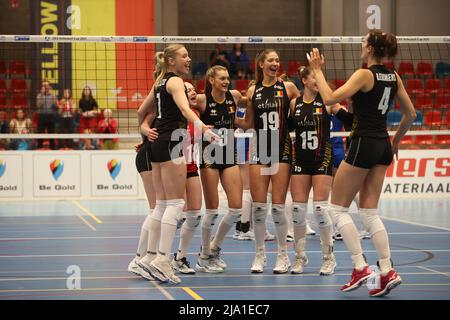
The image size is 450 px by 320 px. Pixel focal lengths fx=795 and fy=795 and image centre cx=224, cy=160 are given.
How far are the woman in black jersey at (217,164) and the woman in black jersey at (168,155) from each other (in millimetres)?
672

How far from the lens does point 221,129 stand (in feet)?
26.7

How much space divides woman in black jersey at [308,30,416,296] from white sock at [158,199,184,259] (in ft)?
4.82

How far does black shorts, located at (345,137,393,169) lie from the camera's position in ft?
21.7

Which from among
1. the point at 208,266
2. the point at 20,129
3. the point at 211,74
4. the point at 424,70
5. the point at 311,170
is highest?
the point at 424,70

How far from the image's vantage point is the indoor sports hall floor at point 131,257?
688cm

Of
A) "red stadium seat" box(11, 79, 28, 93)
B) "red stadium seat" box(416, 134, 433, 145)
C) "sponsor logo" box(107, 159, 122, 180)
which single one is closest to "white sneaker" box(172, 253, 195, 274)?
"sponsor logo" box(107, 159, 122, 180)

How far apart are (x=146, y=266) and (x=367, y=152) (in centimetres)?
236

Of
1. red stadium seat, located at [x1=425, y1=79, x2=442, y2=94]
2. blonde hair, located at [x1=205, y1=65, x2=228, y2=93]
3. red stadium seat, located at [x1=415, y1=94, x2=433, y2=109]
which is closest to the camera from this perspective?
blonde hair, located at [x1=205, y1=65, x2=228, y2=93]

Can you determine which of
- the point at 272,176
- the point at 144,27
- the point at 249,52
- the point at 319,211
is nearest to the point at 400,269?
the point at 319,211

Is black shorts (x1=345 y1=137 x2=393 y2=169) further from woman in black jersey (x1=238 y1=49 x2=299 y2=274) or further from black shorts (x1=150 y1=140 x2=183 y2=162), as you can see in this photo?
black shorts (x1=150 y1=140 x2=183 y2=162)

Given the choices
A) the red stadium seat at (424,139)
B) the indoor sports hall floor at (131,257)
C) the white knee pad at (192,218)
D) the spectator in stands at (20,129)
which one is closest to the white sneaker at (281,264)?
the indoor sports hall floor at (131,257)

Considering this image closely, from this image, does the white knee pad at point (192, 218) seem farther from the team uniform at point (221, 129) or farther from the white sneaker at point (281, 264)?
the white sneaker at point (281, 264)

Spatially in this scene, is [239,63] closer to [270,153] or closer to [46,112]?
[46,112]

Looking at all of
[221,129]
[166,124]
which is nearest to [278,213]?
[221,129]
